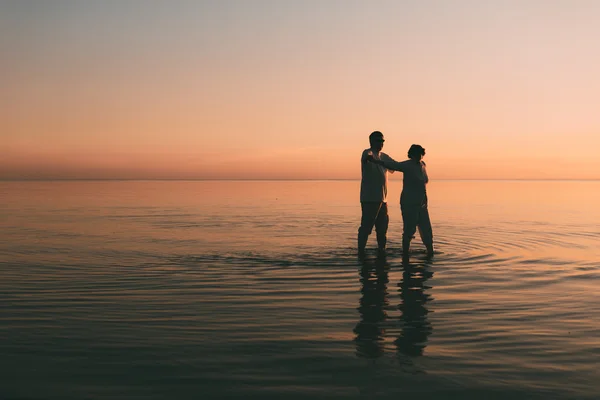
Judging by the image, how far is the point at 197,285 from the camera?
8.82 m

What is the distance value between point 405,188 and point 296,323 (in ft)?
20.4

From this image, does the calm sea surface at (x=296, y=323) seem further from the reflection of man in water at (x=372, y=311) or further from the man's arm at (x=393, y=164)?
the man's arm at (x=393, y=164)

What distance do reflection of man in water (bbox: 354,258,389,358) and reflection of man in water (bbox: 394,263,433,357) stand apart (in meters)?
0.21

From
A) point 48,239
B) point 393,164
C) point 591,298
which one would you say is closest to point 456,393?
point 591,298

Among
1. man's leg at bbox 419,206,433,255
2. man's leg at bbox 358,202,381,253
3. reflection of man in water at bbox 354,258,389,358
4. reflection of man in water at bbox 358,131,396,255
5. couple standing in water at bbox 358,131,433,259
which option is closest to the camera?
reflection of man in water at bbox 354,258,389,358

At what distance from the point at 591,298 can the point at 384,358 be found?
4309mm

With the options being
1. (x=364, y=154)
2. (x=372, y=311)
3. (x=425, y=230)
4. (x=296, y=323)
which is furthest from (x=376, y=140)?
(x=296, y=323)

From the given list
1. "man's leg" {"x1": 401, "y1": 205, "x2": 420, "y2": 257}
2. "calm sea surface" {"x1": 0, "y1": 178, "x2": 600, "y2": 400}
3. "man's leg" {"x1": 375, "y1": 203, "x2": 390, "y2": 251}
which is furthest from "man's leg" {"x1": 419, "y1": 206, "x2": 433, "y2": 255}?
"man's leg" {"x1": 375, "y1": 203, "x2": 390, "y2": 251}

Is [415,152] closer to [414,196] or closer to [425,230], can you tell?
[414,196]

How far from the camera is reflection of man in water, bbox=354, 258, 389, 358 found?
17.6 feet

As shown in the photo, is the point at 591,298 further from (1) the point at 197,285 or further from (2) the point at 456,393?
(1) the point at 197,285

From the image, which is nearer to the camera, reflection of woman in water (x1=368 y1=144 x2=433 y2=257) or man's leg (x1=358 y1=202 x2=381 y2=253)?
reflection of woman in water (x1=368 y1=144 x2=433 y2=257)

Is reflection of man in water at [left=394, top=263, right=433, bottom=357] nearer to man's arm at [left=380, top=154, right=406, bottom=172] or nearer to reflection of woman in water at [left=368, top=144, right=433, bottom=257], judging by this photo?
reflection of woman in water at [left=368, top=144, right=433, bottom=257]

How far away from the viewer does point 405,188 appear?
1201cm
